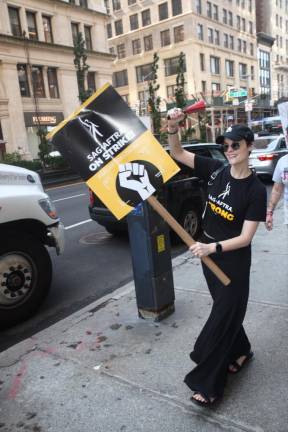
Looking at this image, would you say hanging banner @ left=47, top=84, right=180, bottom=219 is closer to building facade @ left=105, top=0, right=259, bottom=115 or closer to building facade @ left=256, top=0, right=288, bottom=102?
building facade @ left=105, top=0, right=259, bottom=115

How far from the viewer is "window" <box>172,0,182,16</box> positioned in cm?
5081

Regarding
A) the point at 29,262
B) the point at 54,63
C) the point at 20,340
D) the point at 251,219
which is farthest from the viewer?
the point at 54,63

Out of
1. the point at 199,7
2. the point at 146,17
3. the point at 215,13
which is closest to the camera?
the point at 199,7

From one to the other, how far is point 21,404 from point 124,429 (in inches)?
32.7

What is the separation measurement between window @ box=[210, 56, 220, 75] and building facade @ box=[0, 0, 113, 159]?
70.6 ft

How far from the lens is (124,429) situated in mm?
2572

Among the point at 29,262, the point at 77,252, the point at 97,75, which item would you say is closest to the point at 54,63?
the point at 97,75

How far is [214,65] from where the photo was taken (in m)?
55.1

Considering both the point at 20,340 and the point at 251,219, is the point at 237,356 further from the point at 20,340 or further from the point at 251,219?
the point at 20,340

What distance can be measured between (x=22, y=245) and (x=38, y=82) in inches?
1229

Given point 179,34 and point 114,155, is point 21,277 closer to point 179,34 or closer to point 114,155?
point 114,155

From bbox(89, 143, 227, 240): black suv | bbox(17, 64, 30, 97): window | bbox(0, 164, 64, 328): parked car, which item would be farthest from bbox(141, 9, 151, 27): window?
bbox(0, 164, 64, 328): parked car

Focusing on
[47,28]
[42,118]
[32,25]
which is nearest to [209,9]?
[47,28]

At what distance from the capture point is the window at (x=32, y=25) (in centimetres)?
3181
